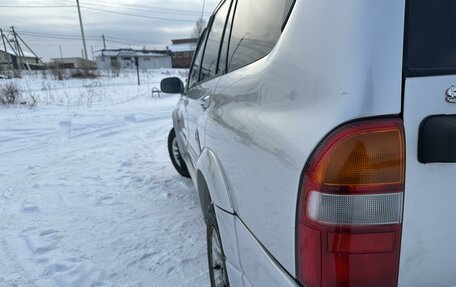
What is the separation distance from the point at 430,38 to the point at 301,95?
0.38 metres

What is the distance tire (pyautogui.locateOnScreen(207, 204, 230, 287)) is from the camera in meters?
1.98

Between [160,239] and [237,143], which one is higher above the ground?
[237,143]

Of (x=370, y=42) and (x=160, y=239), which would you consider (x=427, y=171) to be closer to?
(x=370, y=42)

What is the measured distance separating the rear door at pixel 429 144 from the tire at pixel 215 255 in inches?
42.7

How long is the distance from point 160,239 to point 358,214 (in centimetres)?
252

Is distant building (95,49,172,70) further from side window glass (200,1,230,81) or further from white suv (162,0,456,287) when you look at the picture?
white suv (162,0,456,287)

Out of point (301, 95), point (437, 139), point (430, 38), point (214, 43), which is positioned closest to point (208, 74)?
point (214, 43)

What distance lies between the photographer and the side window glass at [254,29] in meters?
1.40


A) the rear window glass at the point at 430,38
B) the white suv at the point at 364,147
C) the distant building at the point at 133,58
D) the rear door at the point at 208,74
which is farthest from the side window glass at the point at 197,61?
the distant building at the point at 133,58

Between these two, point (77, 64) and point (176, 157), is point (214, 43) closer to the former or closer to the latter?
point (176, 157)

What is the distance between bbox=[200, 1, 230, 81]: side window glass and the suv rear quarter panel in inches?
37.3

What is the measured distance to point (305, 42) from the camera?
1.12 metres

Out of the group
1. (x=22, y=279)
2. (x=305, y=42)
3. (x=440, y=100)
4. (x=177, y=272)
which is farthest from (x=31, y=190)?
(x=440, y=100)

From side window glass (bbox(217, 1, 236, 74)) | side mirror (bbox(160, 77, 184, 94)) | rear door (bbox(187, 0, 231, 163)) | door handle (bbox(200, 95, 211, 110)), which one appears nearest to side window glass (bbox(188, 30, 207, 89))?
rear door (bbox(187, 0, 231, 163))
